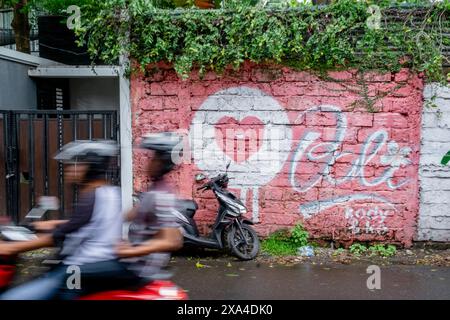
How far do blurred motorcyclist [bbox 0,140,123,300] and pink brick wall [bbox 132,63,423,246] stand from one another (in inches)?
137

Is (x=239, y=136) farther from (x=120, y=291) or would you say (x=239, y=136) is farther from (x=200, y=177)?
(x=120, y=291)

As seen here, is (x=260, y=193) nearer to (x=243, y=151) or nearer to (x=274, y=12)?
(x=243, y=151)

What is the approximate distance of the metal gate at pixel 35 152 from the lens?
22.1ft

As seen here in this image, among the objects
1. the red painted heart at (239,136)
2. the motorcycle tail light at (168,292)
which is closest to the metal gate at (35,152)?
the red painted heart at (239,136)

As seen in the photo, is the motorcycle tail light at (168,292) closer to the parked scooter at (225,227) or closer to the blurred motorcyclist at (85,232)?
the blurred motorcyclist at (85,232)

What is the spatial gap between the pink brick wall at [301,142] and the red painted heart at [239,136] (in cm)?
1

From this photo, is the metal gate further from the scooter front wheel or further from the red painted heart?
the scooter front wheel

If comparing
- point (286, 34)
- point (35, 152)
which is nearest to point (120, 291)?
point (286, 34)

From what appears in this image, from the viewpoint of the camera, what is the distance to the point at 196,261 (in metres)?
6.28

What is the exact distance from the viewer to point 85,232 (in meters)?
3.11

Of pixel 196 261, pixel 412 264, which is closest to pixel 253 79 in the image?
pixel 196 261

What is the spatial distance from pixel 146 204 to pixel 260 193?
3.39 metres

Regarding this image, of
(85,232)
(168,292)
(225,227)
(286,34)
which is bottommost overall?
(225,227)

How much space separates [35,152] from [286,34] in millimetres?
3868
